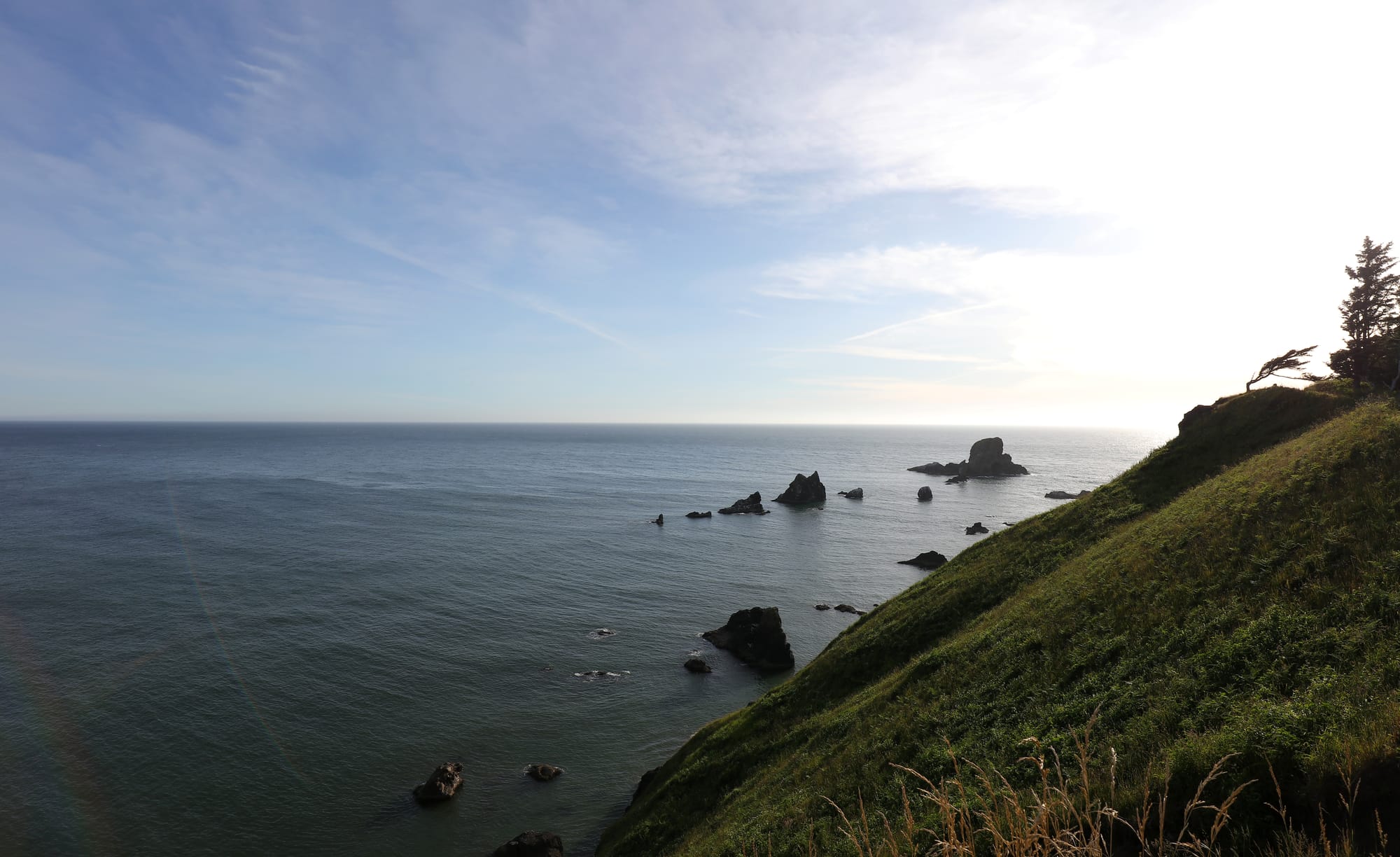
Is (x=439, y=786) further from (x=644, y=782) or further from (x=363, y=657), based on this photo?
(x=363, y=657)

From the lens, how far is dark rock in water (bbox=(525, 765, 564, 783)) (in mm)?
33250

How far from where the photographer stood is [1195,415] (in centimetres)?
3562

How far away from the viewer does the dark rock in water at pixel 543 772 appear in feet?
109

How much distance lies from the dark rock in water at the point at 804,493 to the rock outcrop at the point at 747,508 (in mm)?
9101

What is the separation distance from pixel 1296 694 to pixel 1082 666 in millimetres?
5900

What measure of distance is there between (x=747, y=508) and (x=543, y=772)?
85.7m

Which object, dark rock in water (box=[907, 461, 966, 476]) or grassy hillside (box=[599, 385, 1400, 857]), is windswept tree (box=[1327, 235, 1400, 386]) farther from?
dark rock in water (box=[907, 461, 966, 476])

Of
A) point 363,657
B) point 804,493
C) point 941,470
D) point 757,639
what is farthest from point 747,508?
point 941,470

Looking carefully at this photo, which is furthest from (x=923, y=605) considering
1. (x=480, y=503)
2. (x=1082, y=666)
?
(x=480, y=503)

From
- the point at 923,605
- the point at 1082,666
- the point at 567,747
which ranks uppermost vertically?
the point at 1082,666

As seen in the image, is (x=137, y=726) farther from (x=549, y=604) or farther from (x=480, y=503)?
(x=480, y=503)

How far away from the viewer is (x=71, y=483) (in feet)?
445

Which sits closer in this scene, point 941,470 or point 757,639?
point 757,639

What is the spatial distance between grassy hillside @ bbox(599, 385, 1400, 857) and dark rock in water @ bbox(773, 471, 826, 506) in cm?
9502
